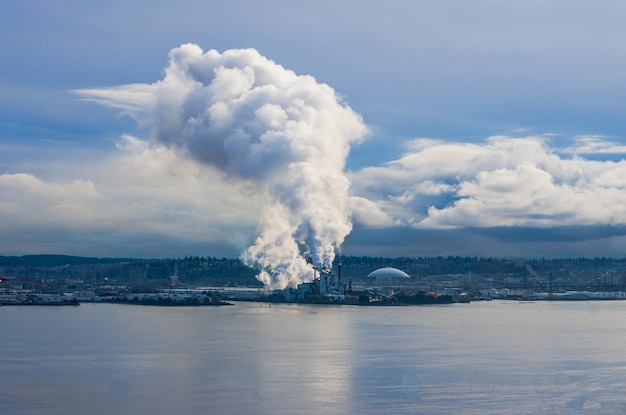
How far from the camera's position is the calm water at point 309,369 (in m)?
23.4

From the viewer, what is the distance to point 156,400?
77.8 feet

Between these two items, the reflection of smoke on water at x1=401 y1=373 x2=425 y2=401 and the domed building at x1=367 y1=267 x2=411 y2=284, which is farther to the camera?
the domed building at x1=367 y1=267 x2=411 y2=284

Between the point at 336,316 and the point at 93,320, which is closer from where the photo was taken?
the point at 93,320

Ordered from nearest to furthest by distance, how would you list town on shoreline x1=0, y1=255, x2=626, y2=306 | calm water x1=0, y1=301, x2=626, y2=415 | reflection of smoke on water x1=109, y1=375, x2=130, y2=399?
calm water x1=0, y1=301, x2=626, y2=415
reflection of smoke on water x1=109, y1=375, x2=130, y2=399
town on shoreline x1=0, y1=255, x2=626, y2=306

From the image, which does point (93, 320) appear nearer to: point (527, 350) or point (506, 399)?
point (527, 350)

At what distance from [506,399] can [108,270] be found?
16316 cm

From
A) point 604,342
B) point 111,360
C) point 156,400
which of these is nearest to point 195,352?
Result: point 111,360

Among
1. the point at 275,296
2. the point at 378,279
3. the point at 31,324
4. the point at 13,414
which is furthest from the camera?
the point at 378,279

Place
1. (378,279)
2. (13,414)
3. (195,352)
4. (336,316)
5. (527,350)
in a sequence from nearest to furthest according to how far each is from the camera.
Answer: (13,414), (195,352), (527,350), (336,316), (378,279)

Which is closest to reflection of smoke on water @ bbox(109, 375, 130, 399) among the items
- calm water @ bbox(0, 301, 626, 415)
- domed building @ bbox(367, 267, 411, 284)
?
calm water @ bbox(0, 301, 626, 415)

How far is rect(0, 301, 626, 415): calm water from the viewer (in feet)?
76.7

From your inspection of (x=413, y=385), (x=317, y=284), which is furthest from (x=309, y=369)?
(x=317, y=284)

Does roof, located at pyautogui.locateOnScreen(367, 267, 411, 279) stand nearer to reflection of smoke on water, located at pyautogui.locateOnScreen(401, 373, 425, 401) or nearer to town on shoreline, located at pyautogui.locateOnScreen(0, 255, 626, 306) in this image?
town on shoreline, located at pyautogui.locateOnScreen(0, 255, 626, 306)

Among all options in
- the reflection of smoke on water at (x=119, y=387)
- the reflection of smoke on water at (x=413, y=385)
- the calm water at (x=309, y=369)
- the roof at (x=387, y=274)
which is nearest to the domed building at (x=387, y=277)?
the roof at (x=387, y=274)
